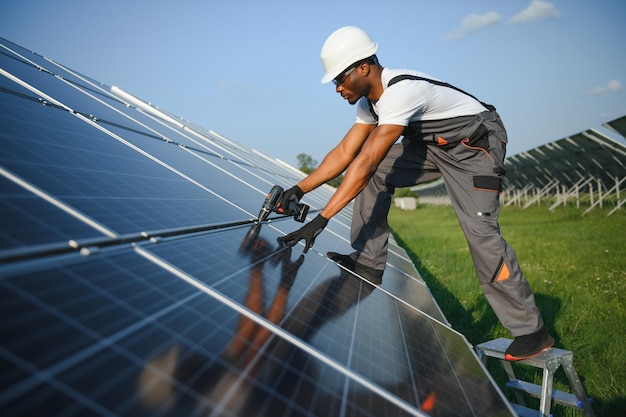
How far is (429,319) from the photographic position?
2.57m

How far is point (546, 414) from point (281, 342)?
1869 mm

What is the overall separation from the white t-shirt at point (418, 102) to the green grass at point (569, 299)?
6.91 ft

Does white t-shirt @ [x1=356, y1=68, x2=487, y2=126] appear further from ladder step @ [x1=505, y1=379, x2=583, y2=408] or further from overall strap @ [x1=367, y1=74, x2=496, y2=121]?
ladder step @ [x1=505, y1=379, x2=583, y2=408]

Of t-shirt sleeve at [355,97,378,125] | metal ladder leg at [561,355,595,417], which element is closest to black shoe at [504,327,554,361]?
metal ladder leg at [561,355,595,417]

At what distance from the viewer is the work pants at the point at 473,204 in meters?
2.86

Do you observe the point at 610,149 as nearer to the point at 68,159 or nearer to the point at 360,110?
the point at 360,110

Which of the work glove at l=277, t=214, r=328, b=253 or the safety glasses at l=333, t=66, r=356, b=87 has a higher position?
the safety glasses at l=333, t=66, r=356, b=87

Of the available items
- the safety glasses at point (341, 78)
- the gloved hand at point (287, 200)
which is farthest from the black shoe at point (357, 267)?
the safety glasses at point (341, 78)

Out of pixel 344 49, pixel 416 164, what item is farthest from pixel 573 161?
pixel 344 49

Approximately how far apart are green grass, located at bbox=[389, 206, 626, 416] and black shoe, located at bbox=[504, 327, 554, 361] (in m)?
0.49

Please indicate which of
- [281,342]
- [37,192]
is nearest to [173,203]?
[37,192]

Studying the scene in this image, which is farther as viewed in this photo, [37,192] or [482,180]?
[482,180]

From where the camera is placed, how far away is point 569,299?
16.3 ft

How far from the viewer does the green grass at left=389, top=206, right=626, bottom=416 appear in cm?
332
